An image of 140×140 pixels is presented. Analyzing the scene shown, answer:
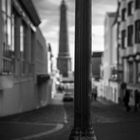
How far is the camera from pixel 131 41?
3531cm

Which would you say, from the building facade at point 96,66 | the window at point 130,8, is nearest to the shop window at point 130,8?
the window at point 130,8

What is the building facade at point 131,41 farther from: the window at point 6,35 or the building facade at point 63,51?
the building facade at point 63,51

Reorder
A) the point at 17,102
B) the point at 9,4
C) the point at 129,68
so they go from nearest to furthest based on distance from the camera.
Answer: the point at 9,4 → the point at 17,102 → the point at 129,68

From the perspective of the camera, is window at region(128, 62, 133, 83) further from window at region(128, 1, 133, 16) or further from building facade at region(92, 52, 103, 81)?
building facade at region(92, 52, 103, 81)

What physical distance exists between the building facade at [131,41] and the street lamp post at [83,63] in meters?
27.0

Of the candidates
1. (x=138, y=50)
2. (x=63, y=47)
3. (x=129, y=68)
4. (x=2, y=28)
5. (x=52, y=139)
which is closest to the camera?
(x=52, y=139)

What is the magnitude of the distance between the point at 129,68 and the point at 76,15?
33506mm

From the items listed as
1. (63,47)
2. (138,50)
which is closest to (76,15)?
(138,50)

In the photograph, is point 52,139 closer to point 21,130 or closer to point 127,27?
point 21,130

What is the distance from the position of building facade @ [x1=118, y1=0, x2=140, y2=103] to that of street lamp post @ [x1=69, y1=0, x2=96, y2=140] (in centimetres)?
2705

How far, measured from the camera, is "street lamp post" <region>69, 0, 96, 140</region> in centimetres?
530

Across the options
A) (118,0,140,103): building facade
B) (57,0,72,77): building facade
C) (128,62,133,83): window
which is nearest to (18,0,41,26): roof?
(118,0,140,103): building facade

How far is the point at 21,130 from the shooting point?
428 inches

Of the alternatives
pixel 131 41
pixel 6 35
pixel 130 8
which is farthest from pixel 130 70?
pixel 6 35
